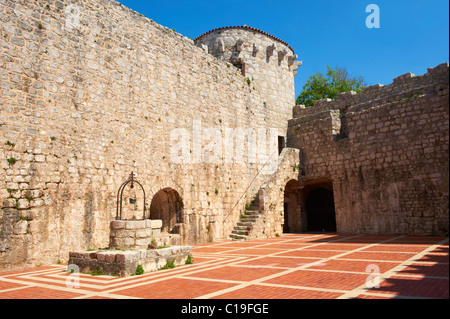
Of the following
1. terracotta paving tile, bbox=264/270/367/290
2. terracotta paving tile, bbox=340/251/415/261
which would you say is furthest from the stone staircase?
terracotta paving tile, bbox=264/270/367/290

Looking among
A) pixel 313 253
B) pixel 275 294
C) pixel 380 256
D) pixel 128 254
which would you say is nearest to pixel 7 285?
pixel 128 254

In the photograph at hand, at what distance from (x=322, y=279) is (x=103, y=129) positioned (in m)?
8.09

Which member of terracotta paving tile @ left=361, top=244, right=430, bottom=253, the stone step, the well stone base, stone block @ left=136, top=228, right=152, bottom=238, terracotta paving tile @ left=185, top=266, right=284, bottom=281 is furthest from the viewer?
the stone step

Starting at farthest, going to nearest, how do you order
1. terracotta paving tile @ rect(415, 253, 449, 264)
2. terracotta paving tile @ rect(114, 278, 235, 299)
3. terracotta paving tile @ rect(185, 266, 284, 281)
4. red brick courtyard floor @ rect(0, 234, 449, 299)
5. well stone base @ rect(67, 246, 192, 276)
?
A: terracotta paving tile @ rect(415, 253, 449, 264), well stone base @ rect(67, 246, 192, 276), terracotta paving tile @ rect(185, 266, 284, 281), terracotta paving tile @ rect(114, 278, 235, 299), red brick courtyard floor @ rect(0, 234, 449, 299)

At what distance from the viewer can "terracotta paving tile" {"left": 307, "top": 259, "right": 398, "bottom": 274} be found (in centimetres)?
697

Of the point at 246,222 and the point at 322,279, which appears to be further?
the point at 246,222

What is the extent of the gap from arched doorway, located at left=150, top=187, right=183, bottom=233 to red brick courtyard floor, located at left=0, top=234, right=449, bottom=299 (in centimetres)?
441

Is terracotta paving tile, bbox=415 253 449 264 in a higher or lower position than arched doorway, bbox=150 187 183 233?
lower

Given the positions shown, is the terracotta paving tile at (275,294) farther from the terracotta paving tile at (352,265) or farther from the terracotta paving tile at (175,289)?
the terracotta paving tile at (352,265)

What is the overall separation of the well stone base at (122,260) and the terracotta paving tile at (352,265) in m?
3.34

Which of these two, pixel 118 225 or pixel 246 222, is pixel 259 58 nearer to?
pixel 246 222

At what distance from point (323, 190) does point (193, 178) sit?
872 cm

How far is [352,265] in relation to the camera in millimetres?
7465

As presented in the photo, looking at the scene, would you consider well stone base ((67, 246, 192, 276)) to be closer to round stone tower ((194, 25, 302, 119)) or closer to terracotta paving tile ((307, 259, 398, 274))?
terracotta paving tile ((307, 259, 398, 274))
